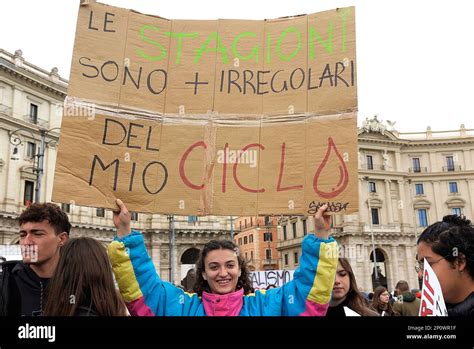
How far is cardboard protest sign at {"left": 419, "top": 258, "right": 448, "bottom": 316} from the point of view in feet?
6.13

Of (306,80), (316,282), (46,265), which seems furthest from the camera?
(306,80)

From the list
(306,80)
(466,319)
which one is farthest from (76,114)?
(466,319)

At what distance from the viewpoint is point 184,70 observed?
134 inches

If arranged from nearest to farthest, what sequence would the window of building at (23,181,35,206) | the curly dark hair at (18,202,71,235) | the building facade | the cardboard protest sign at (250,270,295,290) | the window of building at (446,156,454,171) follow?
the curly dark hair at (18,202,71,235) → the cardboard protest sign at (250,270,295,290) → the window of building at (23,181,35,206) → the window of building at (446,156,454,171) → the building facade

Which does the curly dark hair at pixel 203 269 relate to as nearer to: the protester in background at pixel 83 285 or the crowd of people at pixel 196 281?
the crowd of people at pixel 196 281

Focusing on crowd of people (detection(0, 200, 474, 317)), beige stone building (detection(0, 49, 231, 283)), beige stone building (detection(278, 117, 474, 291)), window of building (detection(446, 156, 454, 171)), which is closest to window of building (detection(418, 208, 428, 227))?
beige stone building (detection(278, 117, 474, 291))

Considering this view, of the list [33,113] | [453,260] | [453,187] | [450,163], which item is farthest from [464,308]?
[450,163]

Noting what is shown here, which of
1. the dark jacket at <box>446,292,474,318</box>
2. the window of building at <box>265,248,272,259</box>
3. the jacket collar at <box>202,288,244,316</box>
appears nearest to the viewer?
the dark jacket at <box>446,292,474,318</box>

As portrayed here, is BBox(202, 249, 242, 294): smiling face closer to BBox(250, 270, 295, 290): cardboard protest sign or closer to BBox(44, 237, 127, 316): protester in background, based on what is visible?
BBox(44, 237, 127, 316): protester in background

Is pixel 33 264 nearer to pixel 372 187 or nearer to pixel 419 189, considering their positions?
pixel 372 187

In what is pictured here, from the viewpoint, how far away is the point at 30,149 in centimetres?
3141

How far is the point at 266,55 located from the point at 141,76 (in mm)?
968

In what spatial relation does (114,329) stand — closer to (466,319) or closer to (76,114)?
(466,319)

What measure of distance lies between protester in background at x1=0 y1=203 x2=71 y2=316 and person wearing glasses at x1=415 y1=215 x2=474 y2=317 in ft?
7.64
